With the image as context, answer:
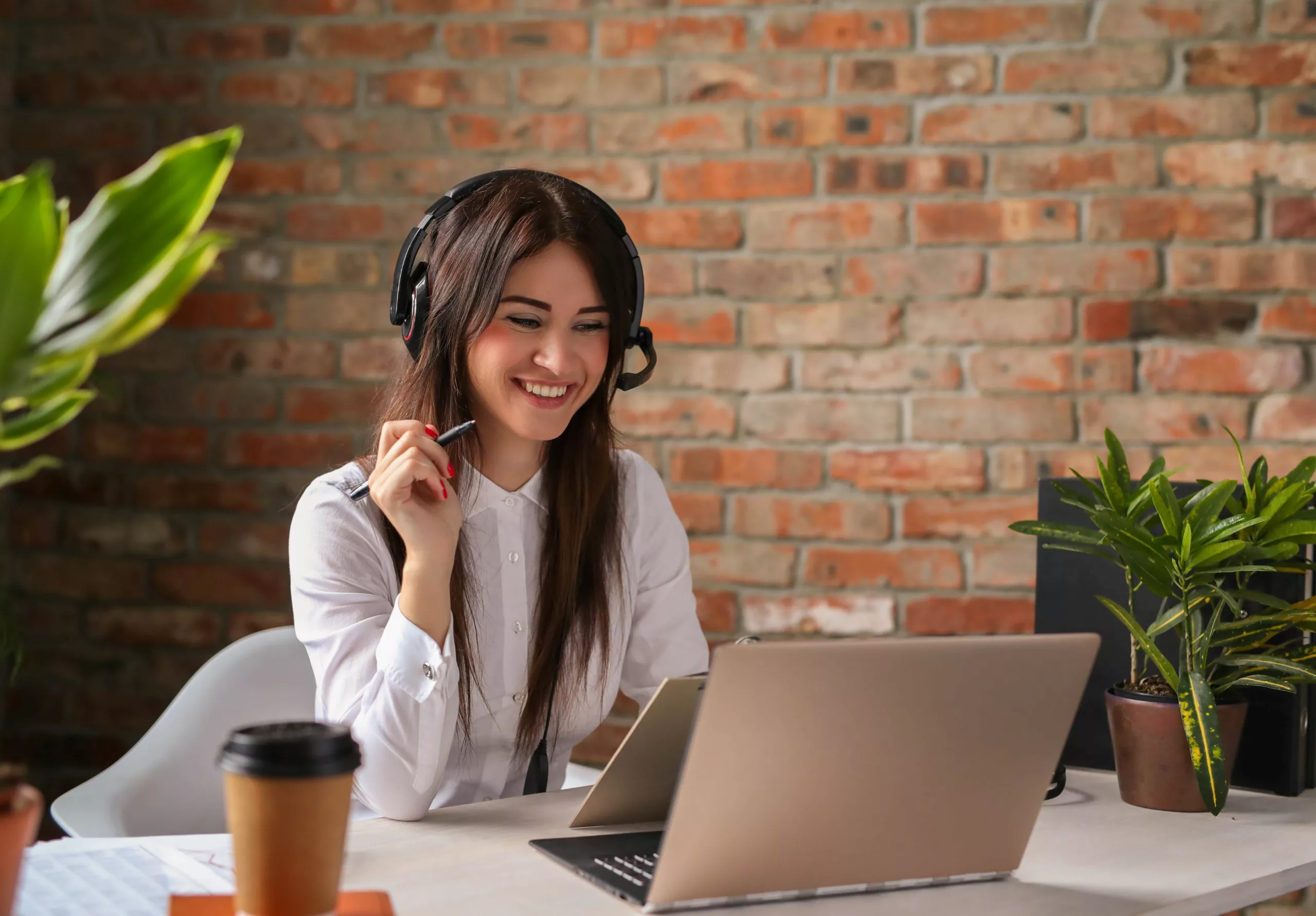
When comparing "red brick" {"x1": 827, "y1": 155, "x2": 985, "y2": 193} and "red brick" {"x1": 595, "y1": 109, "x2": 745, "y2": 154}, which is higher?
"red brick" {"x1": 595, "y1": 109, "x2": 745, "y2": 154}

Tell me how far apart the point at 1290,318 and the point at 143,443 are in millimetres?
1990

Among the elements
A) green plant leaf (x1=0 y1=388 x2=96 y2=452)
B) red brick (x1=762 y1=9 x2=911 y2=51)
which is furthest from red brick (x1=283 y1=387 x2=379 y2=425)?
green plant leaf (x1=0 y1=388 x2=96 y2=452)

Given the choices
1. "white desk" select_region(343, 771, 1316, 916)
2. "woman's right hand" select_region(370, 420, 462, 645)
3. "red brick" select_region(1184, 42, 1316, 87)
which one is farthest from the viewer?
"red brick" select_region(1184, 42, 1316, 87)

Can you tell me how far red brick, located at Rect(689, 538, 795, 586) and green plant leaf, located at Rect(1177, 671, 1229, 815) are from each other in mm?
985

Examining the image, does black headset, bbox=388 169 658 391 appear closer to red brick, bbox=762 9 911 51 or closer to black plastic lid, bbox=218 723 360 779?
red brick, bbox=762 9 911 51

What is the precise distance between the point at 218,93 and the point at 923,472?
56.7 inches

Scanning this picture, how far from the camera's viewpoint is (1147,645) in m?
1.28

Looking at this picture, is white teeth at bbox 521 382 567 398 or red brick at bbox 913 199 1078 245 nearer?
white teeth at bbox 521 382 567 398

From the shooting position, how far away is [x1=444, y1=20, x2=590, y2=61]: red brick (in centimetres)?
222

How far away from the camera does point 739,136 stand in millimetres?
2176

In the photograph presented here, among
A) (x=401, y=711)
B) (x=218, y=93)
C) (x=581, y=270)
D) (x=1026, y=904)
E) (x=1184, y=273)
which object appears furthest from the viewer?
(x=218, y=93)

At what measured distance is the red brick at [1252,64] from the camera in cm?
199

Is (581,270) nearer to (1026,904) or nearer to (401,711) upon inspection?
(401,711)

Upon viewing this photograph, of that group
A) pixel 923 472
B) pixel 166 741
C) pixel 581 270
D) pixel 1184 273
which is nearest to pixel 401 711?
pixel 166 741
